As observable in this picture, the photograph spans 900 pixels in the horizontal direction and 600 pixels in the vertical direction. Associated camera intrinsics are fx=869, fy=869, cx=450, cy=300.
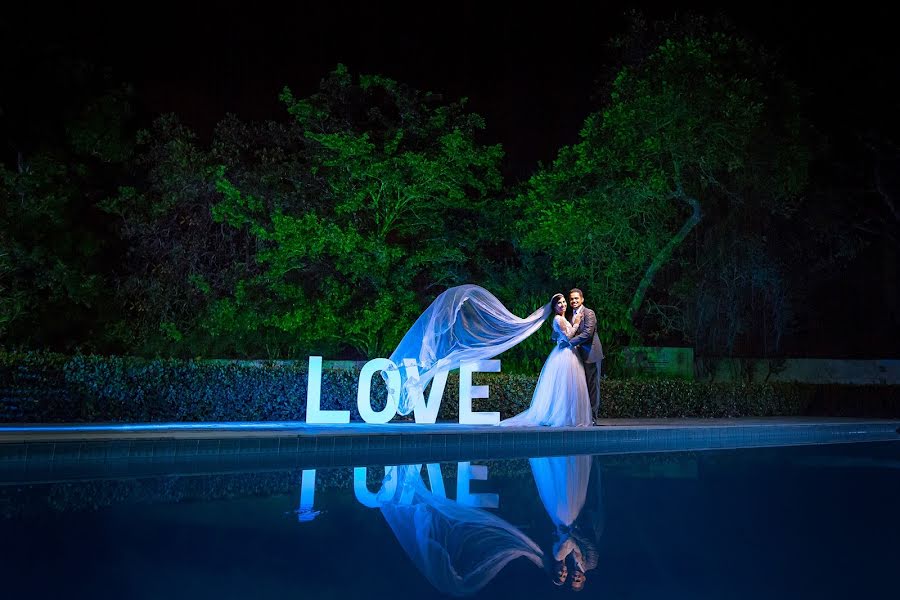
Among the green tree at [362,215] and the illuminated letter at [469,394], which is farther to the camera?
the green tree at [362,215]

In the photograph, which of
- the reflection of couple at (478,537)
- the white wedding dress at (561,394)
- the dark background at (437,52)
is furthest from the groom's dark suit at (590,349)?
the dark background at (437,52)

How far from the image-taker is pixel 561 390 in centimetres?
1269

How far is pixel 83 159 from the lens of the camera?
714 inches

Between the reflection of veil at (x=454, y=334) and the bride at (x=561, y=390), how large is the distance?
0.41m

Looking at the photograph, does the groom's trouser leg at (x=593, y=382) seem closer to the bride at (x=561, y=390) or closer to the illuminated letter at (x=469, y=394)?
the bride at (x=561, y=390)

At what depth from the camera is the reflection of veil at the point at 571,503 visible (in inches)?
174

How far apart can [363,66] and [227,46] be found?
3.22 metres

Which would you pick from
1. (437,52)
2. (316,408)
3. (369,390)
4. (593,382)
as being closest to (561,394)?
(593,382)

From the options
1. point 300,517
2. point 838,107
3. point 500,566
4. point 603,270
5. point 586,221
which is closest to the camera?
point 500,566

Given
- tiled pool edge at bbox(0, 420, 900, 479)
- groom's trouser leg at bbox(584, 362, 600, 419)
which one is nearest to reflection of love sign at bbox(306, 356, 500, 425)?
tiled pool edge at bbox(0, 420, 900, 479)

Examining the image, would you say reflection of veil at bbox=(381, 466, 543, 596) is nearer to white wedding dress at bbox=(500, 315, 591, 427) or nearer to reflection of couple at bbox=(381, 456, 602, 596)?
reflection of couple at bbox=(381, 456, 602, 596)

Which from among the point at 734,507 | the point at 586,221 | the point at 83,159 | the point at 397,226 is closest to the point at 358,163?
the point at 397,226

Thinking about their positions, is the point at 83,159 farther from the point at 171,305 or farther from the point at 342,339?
the point at 342,339

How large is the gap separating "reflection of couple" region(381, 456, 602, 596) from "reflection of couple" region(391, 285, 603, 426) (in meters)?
5.28
